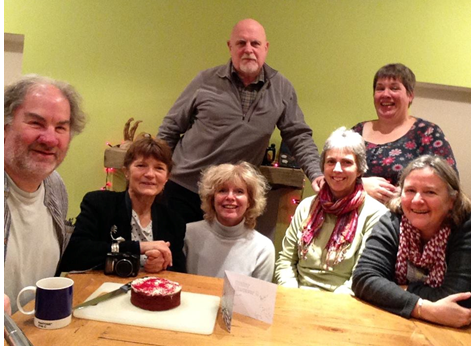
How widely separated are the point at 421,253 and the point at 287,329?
65 centimetres

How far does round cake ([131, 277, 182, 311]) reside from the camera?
1173 mm

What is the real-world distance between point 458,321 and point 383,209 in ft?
2.29

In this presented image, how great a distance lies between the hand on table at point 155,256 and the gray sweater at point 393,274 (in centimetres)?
69

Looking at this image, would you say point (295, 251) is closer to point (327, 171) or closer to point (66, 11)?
point (327, 171)

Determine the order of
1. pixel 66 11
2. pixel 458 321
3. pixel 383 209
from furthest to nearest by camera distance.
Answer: pixel 66 11
pixel 383 209
pixel 458 321

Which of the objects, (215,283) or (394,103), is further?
(394,103)

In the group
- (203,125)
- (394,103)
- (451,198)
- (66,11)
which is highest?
(66,11)

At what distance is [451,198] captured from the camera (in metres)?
1.49

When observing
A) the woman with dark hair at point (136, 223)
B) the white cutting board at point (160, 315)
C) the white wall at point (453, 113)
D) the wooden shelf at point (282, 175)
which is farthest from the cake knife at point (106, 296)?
the white wall at point (453, 113)

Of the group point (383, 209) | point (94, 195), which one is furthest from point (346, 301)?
point (94, 195)

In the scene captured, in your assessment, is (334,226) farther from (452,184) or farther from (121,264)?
(121,264)

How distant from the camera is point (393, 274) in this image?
1553 millimetres

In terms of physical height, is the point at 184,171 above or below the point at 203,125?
below

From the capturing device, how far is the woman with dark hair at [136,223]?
154 centimetres
